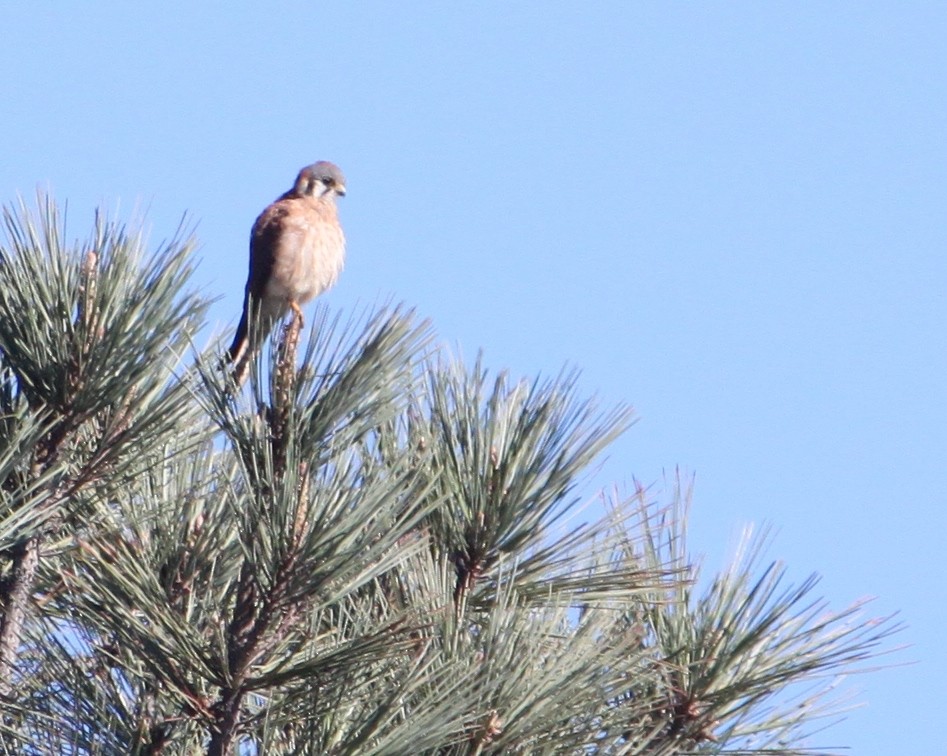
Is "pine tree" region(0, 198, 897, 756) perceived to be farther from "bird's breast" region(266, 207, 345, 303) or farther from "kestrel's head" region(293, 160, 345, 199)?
"kestrel's head" region(293, 160, 345, 199)

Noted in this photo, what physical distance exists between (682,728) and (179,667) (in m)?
0.93

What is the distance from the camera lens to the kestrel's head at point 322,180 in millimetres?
5273

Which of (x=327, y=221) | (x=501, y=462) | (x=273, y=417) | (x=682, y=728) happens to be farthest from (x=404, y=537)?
(x=327, y=221)

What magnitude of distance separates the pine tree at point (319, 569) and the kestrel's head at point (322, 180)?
264 cm

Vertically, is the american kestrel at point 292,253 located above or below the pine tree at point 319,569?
above

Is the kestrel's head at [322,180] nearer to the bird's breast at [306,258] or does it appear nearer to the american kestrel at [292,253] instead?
the american kestrel at [292,253]

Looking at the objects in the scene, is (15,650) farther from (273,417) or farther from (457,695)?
(457,695)

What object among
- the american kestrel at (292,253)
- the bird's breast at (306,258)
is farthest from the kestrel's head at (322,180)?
the bird's breast at (306,258)

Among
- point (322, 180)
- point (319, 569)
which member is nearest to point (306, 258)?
point (322, 180)

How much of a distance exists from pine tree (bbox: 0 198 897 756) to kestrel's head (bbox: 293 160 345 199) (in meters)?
2.64

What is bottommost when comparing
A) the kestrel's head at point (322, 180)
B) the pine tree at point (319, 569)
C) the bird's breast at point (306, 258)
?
the pine tree at point (319, 569)

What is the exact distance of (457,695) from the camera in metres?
1.96

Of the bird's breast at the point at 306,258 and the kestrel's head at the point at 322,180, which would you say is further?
the kestrel's head at the point at 322,180

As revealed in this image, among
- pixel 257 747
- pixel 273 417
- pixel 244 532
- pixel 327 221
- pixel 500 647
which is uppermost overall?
pixel 327 221
